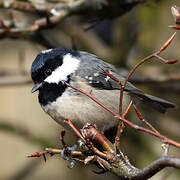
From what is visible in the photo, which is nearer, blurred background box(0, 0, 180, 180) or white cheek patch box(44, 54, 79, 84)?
white cheek patch box(44, 54, 79, 84)

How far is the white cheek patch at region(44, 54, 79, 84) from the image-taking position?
3.17m

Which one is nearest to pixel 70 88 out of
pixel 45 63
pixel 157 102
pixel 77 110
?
pixel 77 110

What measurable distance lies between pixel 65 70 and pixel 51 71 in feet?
0.42

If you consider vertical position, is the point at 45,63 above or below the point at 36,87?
above

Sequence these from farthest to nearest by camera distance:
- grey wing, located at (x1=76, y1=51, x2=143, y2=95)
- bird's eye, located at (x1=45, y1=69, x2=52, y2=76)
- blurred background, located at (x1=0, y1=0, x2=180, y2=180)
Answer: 1. blurred background, located at (x1=0, y1=0, x2=180, y2=180)
2. grey wing, located at (x1=76, y1=51, x2=143, y2=95)
3. bird's eye, located at (x1=45, y1=69, x2=52, y2=76)

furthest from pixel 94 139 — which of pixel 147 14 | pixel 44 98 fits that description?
pixel 147 14

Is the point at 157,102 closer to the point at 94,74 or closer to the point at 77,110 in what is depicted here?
the point at 94,74

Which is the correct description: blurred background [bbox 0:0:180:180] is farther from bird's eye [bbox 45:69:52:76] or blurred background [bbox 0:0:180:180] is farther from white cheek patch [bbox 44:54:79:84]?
bird's eye [bbox 45:69:52:76]

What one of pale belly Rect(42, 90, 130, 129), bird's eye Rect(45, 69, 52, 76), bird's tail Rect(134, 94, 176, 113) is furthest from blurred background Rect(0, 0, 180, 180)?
pale belly Rect(42, 90, 130, 129)

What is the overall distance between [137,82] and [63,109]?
1.37 metres

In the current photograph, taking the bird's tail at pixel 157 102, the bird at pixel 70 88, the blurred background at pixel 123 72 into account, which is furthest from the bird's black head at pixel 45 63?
the bird's tail at pixel 157 102

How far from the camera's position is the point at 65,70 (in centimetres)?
323

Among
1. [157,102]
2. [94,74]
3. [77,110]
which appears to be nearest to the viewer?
[77,110]

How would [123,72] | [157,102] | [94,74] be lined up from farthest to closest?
[123,72] → [157,102] → [94,74]
